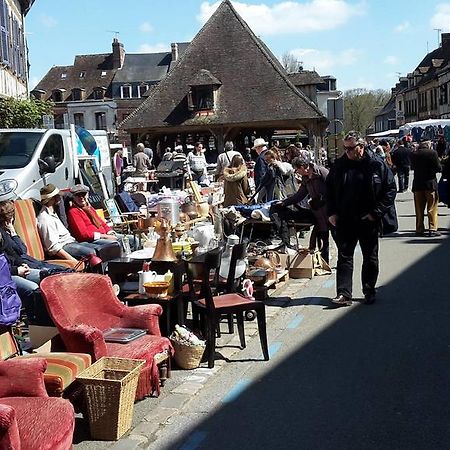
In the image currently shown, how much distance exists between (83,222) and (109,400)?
5.68 m

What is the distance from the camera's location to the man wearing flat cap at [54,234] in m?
9.52

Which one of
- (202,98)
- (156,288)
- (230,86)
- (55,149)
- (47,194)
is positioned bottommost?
(156,288)

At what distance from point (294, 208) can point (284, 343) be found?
4.57m

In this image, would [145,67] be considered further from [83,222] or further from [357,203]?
[357,203]

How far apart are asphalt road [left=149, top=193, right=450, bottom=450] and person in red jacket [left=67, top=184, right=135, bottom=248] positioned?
2863 millimetres

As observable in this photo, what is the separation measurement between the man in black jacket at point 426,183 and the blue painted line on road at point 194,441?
36.2ft

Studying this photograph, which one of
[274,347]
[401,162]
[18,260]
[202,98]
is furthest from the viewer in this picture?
[202,98]

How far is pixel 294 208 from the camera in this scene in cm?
1216

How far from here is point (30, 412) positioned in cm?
444

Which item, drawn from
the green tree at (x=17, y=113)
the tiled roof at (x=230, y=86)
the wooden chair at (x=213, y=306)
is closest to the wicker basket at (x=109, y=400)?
the wooden chair at (x=213, y=306)

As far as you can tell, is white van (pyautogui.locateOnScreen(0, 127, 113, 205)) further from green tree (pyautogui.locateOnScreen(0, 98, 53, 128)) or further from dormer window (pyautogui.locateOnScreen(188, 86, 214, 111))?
dormer window (pyautogui.locateOnScreen(188, 86, 214, 111))

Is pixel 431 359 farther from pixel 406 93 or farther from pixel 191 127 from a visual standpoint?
pixel 406 93

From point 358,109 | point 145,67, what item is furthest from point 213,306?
point 358,109

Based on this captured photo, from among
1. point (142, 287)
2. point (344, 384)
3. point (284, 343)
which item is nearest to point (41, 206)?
point (142, 287)
